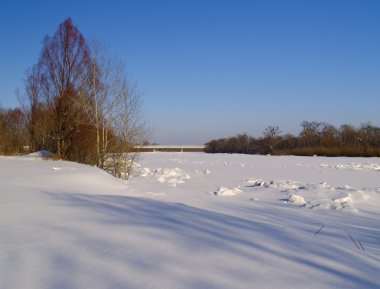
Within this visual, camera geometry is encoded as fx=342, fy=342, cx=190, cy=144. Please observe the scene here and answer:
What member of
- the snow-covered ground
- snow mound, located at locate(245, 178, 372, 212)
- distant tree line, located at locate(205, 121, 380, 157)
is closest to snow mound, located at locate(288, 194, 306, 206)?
snow mound, located at locate(245, 178, 372, 212)

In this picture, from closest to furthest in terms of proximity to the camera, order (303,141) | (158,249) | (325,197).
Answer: (158,249)
(325,197)
(303,141)

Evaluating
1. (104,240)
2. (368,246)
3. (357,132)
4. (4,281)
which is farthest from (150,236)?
(357,132)

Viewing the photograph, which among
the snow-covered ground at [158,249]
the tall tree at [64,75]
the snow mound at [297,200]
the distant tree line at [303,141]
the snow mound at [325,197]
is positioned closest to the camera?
the snow-covered ground at [158,249]

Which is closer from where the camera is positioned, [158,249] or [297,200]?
[158,249]

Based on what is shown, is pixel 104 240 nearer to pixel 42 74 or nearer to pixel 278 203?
pixel 278 203

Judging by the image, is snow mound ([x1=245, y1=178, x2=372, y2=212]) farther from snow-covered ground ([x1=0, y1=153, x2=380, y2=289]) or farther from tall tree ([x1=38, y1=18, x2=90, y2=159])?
tall tree ([x1=38, y1=18, x2=90, y2=159])

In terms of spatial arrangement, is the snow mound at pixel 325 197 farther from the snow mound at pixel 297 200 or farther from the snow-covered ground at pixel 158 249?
the snow-covered ground at pixel 158 249

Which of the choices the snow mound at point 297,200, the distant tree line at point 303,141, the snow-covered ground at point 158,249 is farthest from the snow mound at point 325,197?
the distant tree line at point 303,141

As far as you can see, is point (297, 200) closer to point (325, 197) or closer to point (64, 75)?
point (325, 197)

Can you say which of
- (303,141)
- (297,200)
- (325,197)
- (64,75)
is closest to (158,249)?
(297,200)

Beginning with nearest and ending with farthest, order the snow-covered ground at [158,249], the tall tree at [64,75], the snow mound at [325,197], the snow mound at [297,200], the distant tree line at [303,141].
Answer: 1. the snow-covered ground at [158,249]
2. the snow mound at [325,197]
3. the snow mound at [297,200]
4. the tall tree at [64,75]
5. the distant tree line at [303,141]

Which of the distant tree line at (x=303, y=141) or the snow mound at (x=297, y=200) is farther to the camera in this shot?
the distant tree line at (x=303, y=141)

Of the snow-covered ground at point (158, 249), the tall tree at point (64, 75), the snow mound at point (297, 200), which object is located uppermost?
the tall tree at point (64, 75)

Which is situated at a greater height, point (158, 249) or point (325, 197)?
point (158, 249)
